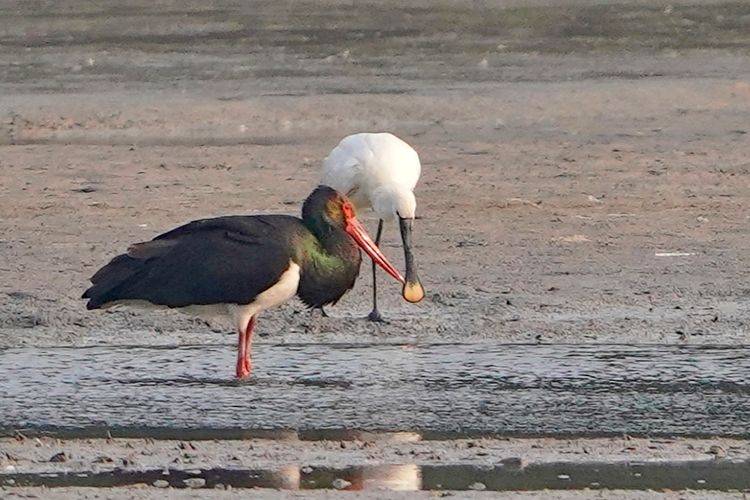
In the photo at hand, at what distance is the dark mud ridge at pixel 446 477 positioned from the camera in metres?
5.72

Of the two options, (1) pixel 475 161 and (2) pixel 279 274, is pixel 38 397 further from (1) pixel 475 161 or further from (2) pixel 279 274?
(1) pixel 475 161

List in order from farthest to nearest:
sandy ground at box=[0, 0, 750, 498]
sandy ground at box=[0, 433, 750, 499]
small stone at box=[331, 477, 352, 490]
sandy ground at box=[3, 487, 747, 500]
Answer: sandy ground at box=[0, 0, 750, 498] < sandy ground at box=[0, 433, 750, 499] < small stone at box=[331, 477, 352, 490] < sandy ground at box=[3, 487, 747, 500]

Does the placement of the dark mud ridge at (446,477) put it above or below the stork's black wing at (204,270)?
below

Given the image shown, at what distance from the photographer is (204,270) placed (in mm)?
7555

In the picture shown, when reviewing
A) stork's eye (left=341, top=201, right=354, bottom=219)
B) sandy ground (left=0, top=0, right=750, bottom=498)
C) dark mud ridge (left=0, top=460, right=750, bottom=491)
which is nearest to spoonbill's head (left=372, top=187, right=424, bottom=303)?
sandy ground (left=0, top=0, right=750, bottom=498)

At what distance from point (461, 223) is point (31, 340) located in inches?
134

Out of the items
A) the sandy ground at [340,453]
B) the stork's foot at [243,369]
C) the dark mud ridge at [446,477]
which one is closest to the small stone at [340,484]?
the dark mud ridge at [446,477]

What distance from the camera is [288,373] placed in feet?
24.8

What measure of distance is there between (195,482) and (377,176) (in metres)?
3.38

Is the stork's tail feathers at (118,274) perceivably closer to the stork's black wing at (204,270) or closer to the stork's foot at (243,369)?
the stork's black wing at (204,270)

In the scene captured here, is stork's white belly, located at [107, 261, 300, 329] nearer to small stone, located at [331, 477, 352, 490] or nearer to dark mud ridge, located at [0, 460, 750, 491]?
dark mud ridge, located at [0, 460, 750, 491]

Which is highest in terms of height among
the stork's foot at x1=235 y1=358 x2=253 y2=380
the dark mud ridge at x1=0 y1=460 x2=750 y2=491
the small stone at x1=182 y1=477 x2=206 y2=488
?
the stork's foot at x1=235 y1=358 x2=253 y2=380

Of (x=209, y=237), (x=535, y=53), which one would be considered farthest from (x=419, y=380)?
(x=535, y=53)

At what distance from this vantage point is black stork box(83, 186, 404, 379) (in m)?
7.50
